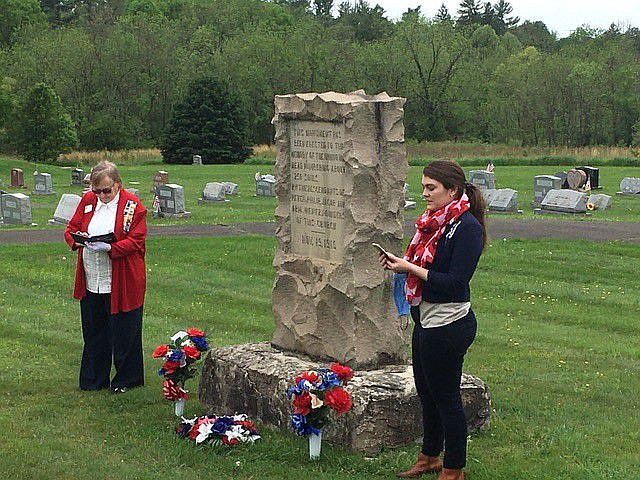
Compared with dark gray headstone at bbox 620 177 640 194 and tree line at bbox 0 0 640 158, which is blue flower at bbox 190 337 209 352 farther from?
tree line at bbox 0 0 640 158

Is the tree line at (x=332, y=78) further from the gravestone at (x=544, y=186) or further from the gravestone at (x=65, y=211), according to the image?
the gravestone at (x=65, y=211)

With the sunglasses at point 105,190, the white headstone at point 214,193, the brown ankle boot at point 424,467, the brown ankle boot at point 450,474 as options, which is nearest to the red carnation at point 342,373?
the brown ankle boot at point 424,467

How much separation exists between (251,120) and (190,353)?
60.8m

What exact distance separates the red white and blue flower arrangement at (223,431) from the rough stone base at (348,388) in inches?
12.1

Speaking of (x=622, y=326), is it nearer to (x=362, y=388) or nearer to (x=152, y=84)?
(x=362, y=388)

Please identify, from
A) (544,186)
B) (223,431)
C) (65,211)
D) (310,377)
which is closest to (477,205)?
(310,377)

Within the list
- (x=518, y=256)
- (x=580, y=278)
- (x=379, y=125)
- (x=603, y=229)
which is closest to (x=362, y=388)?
(x=379, y=125)

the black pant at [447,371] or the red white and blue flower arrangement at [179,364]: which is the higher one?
the black pant at [447,371]

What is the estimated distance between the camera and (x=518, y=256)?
60.8ft

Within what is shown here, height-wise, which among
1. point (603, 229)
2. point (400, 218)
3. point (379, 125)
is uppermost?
point (379, 125)

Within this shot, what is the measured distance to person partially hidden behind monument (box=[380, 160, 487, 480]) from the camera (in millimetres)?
6406

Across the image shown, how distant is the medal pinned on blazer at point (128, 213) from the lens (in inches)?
361

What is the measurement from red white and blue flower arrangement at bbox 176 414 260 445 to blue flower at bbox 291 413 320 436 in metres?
0.55

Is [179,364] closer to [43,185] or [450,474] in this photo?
[450,474]
